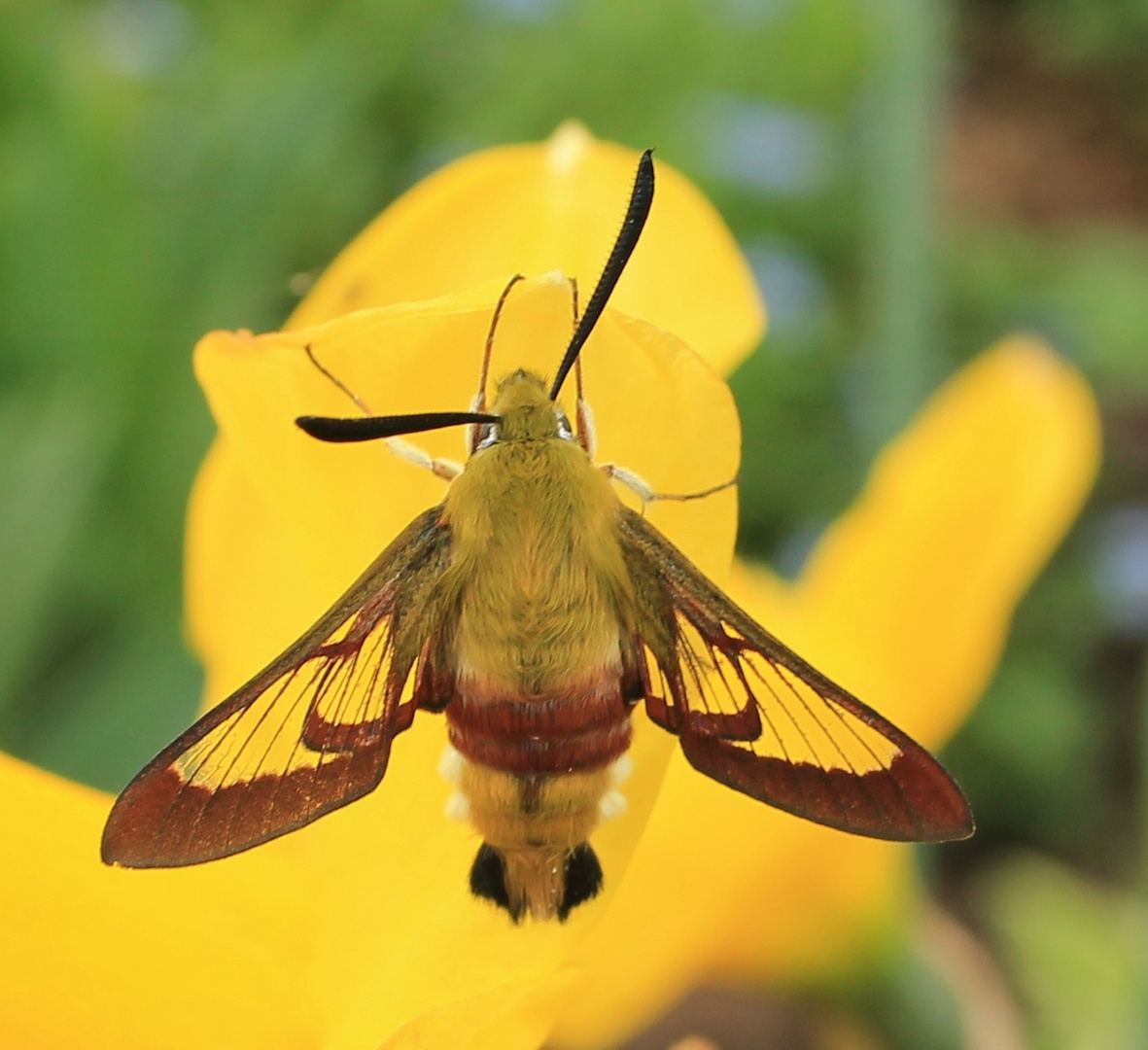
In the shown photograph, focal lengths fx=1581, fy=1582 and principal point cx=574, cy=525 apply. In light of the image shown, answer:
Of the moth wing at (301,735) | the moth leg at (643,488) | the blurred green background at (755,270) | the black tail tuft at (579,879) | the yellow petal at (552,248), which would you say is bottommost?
the blurred green background at (755,270)

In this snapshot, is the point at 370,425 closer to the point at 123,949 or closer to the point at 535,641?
the point at 535,641

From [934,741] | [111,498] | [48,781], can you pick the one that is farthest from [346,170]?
[48,781]

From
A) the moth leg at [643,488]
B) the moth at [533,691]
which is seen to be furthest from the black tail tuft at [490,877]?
the moth leg at [643,488]

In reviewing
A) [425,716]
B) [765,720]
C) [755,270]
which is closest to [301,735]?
[425,716]

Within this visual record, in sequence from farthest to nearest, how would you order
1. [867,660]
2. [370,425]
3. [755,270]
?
[755,270] < [867,660] < [370,425]

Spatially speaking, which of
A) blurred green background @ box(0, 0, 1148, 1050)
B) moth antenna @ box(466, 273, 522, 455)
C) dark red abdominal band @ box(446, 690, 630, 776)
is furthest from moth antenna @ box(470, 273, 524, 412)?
blurred green background @ box(0, 0, 1148, 1050)

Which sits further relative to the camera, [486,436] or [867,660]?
[867,660]

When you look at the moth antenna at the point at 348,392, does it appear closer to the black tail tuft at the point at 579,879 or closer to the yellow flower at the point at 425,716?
the yellow flower at the point at 425,716
